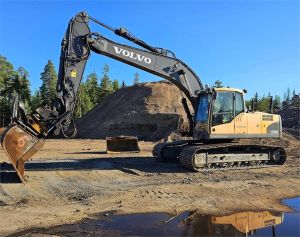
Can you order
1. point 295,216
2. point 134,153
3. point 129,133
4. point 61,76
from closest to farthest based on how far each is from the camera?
1. point 295,216
2. point 61,76
3. point 134,153
4. point 129,133

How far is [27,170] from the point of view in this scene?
13.1 meters

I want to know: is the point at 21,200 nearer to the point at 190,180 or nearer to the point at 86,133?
the point at 190,180

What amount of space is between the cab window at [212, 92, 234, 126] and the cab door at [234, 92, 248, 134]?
0.18 m

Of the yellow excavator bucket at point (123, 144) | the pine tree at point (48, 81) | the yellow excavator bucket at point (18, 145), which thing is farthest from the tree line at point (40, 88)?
the yellow excavator bucket at point (18, 145)

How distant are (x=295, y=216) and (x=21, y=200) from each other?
577cm

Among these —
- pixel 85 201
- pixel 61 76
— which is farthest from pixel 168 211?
pixel 61 76

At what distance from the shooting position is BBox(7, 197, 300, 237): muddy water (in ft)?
21.8

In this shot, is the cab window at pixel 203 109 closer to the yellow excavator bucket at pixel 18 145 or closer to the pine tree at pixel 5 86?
the yellow excavator bucket at pixel 18 145

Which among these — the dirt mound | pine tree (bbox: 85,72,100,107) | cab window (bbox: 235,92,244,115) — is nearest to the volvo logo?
cab window (bbox: 235,92,244,115)

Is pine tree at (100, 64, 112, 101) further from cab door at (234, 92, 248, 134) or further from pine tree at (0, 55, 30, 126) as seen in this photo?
cab door at (234, 92, 248, 134)

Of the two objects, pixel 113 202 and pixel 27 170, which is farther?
A: pixel 27 170

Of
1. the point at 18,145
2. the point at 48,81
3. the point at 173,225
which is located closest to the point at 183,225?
the point at 173,225

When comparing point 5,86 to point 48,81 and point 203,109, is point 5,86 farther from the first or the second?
point 203,109

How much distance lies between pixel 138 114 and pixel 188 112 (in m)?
24.0
